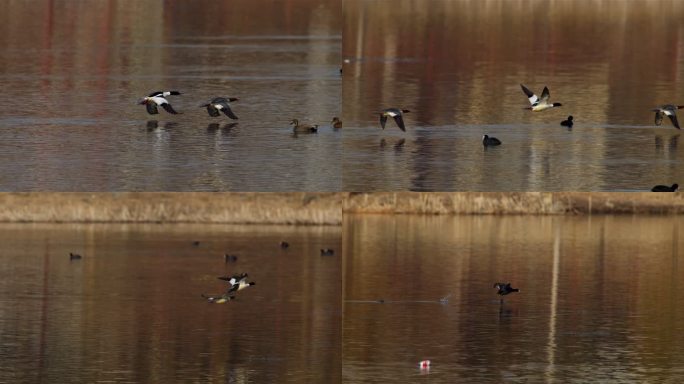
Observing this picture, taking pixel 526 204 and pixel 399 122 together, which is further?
pixel 526 204

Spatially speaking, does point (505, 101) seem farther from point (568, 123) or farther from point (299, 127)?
point (299, 127)

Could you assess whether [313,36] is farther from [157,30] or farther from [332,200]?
[332,200]

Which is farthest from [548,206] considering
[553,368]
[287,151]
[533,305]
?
[287,151]

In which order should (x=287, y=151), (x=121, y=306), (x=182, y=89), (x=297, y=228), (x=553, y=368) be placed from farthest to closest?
(x=297, y=228)
(x=121, y=306)
(x=553, y=368)
(x=182, y=89)
(x=287, y=151)

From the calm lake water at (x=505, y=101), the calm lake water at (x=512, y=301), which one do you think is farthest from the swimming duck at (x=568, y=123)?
the calm lake water at (x=512, y=301)

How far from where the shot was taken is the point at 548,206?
79.4 meters

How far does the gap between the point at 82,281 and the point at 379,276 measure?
34.3 ft

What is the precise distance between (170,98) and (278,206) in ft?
93.1

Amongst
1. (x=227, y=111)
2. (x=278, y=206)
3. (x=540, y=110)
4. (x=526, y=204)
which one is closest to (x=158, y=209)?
(x=278, y=206)

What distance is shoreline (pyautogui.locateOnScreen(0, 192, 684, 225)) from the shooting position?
58.9 meters

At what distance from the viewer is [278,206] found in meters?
62.0

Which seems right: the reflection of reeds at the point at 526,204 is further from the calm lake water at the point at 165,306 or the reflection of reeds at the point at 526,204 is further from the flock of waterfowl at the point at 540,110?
the flock of waterfowl at the point at 540,110

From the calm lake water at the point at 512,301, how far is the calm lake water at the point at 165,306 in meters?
1.44

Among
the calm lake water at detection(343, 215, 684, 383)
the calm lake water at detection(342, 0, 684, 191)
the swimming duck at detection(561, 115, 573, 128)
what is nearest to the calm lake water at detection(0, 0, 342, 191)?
the calm lake water at detection(342, 0, 684, 191)
